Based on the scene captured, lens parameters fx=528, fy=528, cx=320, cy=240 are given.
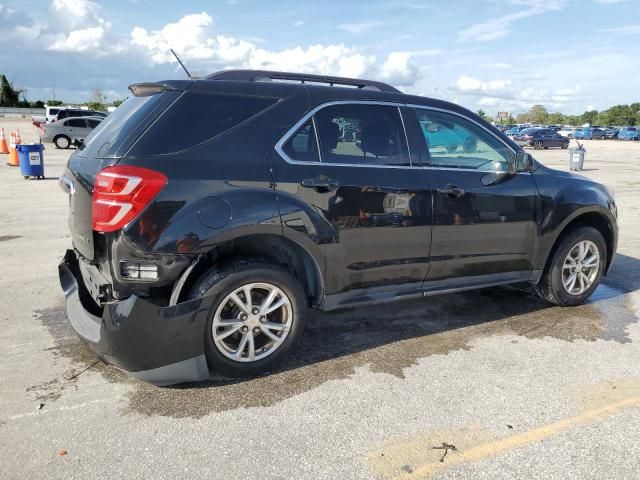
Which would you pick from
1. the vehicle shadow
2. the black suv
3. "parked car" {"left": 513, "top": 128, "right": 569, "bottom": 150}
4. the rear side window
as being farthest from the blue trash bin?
"parked car" {"left": 513, "top": 128, "right": 569, "bottom": 150}

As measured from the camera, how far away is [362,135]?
12.3ft

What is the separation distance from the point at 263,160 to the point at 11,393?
2081 mm

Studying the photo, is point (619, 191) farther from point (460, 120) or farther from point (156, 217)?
point (156, 217)

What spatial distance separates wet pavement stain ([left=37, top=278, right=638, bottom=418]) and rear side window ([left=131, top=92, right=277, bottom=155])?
151 cm

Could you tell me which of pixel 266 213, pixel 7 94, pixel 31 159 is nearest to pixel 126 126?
pixel 266 213

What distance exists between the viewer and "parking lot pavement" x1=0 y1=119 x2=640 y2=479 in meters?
2.63

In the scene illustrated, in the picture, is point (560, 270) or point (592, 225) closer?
point (560, 270)

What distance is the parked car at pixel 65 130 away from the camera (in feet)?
79.5

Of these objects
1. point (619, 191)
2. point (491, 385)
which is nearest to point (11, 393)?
point (491, 385)

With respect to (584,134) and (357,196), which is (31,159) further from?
(584,134)

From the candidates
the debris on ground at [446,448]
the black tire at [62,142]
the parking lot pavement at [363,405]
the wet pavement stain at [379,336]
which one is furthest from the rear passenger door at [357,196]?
the black tire at [62,142]

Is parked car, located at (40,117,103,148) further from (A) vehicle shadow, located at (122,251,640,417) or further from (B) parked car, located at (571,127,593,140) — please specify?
(B) parked car, located at (571,127,593,140)

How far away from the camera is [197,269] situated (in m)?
3.23

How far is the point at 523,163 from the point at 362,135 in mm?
1511
